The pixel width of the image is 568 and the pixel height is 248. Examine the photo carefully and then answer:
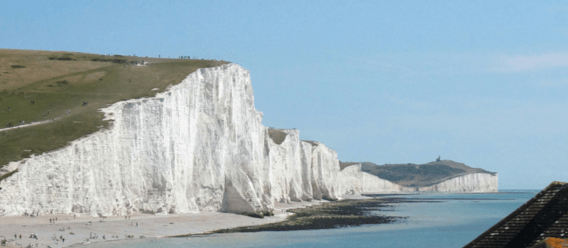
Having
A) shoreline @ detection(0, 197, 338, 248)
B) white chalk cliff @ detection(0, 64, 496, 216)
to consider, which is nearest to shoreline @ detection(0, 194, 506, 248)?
shoreline @ detection(0, 197, 338, 248)

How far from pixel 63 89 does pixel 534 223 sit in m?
62.4

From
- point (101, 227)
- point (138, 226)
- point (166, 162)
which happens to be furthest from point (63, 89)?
point (101, 227)

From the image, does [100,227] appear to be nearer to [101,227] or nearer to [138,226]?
[101,227]

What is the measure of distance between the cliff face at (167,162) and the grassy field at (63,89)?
175 centimetres

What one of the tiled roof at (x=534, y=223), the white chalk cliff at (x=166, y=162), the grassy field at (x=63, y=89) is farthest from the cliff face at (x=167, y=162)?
the tiled roof at (x=534, y=223)

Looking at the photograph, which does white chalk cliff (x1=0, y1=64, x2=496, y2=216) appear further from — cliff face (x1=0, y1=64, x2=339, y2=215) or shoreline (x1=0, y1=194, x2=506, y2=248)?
shoreline (x1=0, y1=194, x2=506, y2=248)

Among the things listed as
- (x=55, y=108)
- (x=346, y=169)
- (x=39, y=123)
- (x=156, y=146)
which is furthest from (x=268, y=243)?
(x=346, y=169)

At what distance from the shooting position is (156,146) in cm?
5291

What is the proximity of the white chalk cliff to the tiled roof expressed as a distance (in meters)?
37.2

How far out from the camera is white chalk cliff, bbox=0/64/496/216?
1663 inches

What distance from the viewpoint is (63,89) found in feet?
209

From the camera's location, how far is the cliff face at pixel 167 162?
139 feet

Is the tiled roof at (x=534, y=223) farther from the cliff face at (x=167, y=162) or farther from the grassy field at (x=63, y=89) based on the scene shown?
the grassy field at (x=63, y=89)

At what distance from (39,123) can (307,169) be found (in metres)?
72.6
